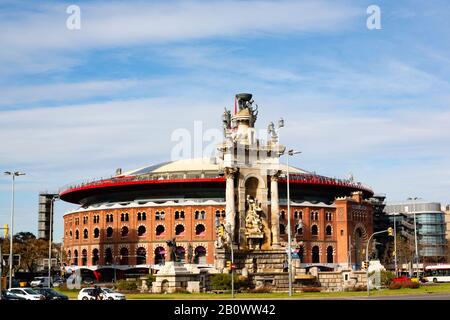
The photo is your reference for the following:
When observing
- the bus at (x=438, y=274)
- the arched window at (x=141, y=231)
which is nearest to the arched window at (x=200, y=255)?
the arched window at (x=141, y=231)

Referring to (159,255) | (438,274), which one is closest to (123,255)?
(159,255)

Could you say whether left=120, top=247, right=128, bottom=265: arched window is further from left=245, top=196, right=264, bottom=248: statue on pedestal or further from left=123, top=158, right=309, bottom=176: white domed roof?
left=245, top=196, right=264, bottom=248: statue on pedestal

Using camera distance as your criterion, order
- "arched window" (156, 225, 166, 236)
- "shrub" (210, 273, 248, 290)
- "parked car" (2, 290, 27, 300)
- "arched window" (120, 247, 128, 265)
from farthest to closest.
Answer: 1. "arched window" (120, 247, 128, 265)
2. "arched window" (156, 225, 166, 236)
3. "shrub" (210, 273, 248, 290)
4. "parked car" (2, 290, 27, 300)

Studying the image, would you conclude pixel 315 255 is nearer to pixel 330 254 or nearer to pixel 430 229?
pixel 330 254

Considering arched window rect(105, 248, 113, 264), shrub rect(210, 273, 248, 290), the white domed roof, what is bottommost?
shrub rect(210, 273, 248, 290)

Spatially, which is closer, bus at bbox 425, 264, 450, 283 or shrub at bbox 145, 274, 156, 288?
shrub at bbox 145, 274, 156, 288

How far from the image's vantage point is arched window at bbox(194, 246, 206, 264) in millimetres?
127262

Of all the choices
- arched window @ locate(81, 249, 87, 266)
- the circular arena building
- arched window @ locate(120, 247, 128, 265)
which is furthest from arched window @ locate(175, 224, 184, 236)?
arched window @ locate(81, 249, 87, 266)

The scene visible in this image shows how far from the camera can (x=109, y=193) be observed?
141500 mm

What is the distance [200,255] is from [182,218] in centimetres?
772

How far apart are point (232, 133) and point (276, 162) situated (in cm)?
605

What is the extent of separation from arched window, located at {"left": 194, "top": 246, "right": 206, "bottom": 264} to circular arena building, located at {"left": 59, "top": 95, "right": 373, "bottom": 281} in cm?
18
